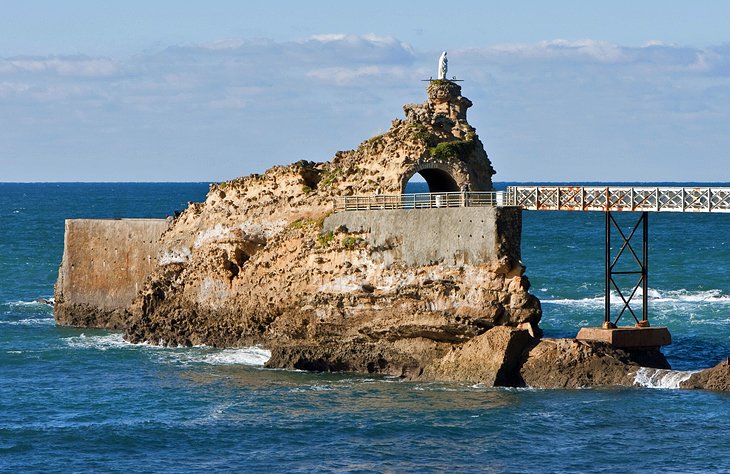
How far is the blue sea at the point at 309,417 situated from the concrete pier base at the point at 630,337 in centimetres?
219

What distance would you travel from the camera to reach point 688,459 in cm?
3088

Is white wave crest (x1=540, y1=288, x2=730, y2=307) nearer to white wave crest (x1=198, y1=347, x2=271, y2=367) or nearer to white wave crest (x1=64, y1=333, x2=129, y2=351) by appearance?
white wave crest (x1=198, y1=347, x2=271, y2=367)

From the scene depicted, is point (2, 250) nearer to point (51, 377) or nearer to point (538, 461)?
point (51, 377)

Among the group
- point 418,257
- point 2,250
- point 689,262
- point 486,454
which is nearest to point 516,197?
point 418,257

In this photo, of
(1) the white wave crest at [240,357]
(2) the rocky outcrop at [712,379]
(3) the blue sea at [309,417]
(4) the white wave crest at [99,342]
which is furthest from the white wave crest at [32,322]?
(2) the rocky outcrop at [712,379]

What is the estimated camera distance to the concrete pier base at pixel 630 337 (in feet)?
129

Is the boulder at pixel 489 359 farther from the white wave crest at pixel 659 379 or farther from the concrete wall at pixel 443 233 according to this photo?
the white wave crest at pixel 659 379

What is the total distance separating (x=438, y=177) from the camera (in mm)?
49156

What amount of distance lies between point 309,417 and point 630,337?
33.1 ft

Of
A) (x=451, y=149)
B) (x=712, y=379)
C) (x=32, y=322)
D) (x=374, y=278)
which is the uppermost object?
(x=451, y=149)

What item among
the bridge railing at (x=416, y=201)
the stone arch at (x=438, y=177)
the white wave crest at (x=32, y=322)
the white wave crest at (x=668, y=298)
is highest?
the stone arch at (x=438, y=177)

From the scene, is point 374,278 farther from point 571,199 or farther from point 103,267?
point 103,267

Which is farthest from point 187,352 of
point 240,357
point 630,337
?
point 630,337

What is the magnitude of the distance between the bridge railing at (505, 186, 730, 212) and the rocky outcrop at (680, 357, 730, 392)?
14.5ft
